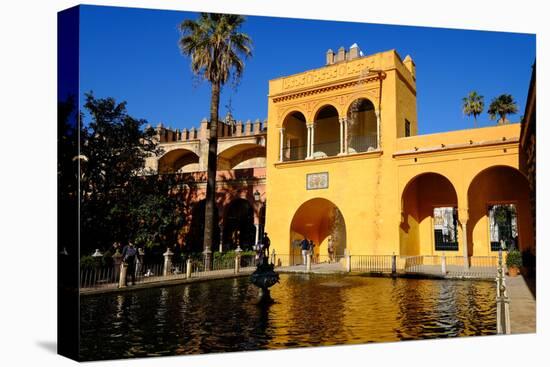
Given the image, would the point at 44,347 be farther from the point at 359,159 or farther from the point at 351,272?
the point at 359,159

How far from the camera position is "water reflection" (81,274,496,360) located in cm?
545

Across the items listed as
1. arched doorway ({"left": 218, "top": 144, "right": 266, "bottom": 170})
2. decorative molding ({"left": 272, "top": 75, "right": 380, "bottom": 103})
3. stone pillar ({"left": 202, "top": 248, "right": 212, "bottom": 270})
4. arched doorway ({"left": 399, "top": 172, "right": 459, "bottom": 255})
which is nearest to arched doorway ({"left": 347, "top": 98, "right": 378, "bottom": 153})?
decorative molding ({"left": 272, "top": 75, "right": 380, "bottom": 103})

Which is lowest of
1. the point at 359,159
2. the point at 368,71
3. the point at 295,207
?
the point at 295,207

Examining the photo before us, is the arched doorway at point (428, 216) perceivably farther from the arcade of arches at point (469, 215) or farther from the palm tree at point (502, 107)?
the palm tree at point (502, 107)

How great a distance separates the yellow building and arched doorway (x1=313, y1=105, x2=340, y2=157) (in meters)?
0.03

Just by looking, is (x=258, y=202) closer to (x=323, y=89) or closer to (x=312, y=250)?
(x=312, y=250)

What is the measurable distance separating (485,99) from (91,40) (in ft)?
21.9

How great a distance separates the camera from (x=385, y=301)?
7828 mm

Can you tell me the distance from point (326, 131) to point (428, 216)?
359cm

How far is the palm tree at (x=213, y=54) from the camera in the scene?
818 centimetres

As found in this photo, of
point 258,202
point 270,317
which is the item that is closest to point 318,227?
point 258,202

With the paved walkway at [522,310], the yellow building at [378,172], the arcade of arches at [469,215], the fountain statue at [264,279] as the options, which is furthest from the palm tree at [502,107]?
the fountain statue at [264,279]

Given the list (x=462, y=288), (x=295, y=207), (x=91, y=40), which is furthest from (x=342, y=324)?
(x=295, y=207)

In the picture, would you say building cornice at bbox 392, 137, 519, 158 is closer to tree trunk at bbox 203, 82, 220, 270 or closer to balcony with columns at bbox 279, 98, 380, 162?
balcony with columns at bbox 279, 98, 380, 162
